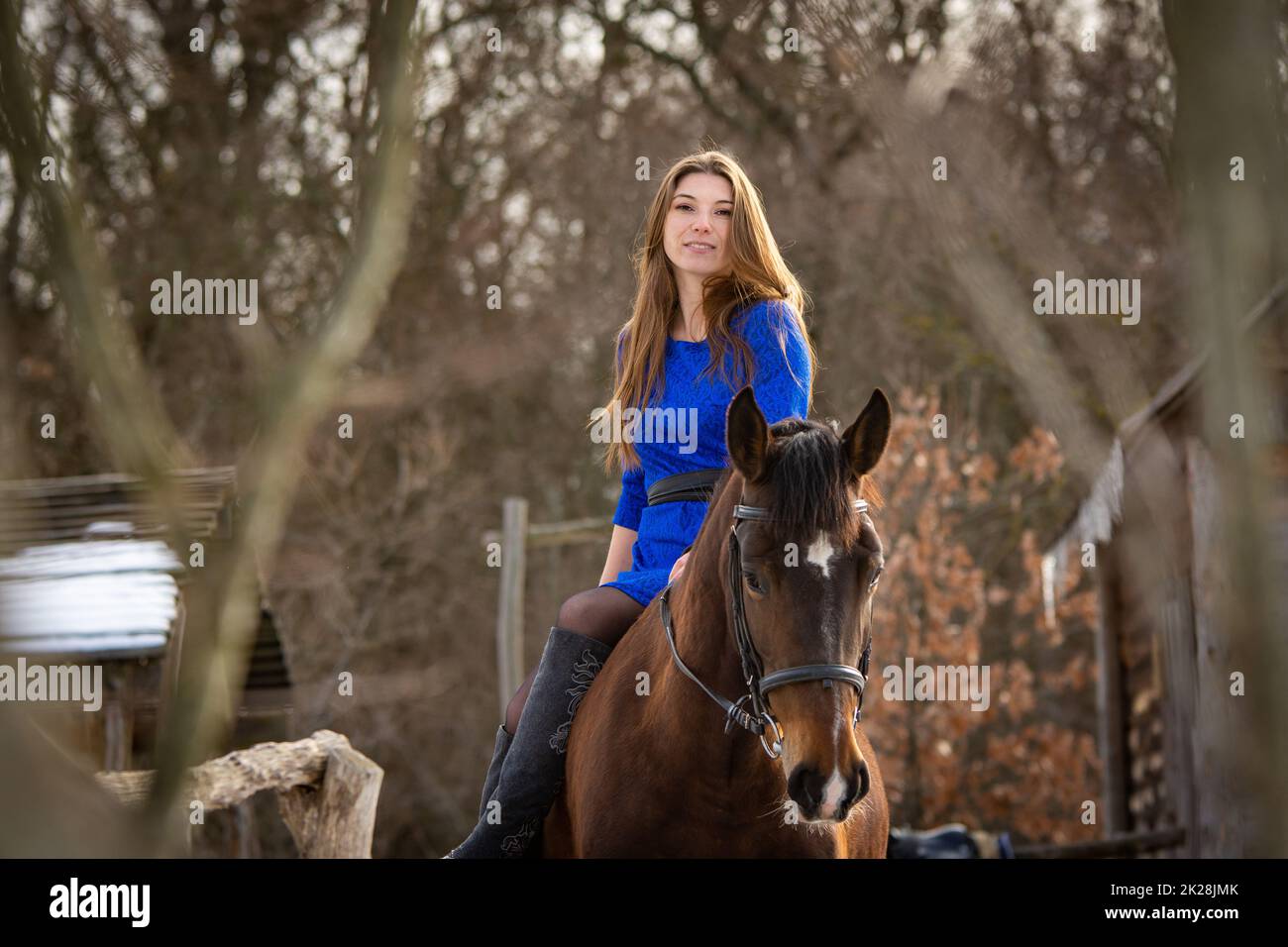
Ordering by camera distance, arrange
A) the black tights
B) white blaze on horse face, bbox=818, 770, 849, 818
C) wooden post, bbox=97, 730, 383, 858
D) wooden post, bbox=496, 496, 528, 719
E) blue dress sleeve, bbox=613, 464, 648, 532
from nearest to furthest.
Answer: white blaze on horse face, bbox=818, 770, 849, 818 → the black tights → blue dress sleeve, bbox=613, 464, 648, 532 → wooden post, bbox=97, 730, 383, 858 → wooden post, bbox=496, 496, 528, 719

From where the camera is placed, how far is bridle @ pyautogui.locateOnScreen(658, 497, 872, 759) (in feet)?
7.34

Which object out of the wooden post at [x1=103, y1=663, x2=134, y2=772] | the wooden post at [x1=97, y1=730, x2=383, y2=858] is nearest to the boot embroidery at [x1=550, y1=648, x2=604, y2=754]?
the wooden post at [x1=97, y1=730, x2=383, y2=858]

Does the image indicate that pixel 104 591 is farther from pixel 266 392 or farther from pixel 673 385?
pixel 673 385

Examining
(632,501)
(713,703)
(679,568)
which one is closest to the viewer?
(713,703)

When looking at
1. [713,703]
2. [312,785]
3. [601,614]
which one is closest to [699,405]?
[601,614]

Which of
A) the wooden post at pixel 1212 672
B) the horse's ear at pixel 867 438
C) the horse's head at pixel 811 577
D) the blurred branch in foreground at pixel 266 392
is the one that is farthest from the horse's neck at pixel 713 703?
the wooden post at pixel 1212 672

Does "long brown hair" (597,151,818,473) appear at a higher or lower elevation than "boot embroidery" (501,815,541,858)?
higher

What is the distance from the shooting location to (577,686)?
3068 mm

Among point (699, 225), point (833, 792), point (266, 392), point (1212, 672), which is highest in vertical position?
point (266, 392)

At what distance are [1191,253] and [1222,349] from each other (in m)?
0.37

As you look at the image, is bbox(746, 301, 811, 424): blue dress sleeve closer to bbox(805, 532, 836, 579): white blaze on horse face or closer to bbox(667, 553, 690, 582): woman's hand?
bbox(667, 553, 690, 582): woman's hand

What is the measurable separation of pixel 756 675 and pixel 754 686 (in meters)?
0.03
